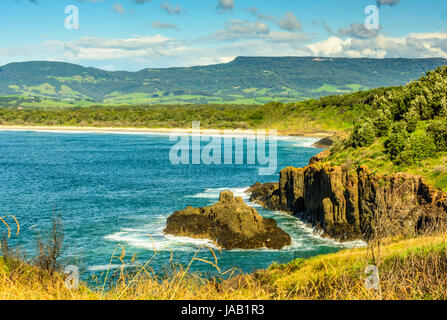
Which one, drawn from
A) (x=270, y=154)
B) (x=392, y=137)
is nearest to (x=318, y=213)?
(x=392, y=137)

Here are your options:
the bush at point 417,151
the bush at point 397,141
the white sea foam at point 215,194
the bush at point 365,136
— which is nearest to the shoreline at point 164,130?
the white sea foam at point 215,194

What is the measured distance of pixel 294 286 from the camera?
29.9ft

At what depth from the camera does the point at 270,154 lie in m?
78.2

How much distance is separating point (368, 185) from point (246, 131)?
312ft

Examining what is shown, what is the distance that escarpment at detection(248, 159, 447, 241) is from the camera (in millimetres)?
20812

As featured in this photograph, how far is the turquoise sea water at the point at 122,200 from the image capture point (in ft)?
78.2

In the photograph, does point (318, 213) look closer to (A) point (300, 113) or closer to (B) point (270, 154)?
(B) point (270, 154)

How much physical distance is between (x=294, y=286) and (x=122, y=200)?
107 feet

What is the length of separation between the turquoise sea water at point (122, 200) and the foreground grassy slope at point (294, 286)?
930mm

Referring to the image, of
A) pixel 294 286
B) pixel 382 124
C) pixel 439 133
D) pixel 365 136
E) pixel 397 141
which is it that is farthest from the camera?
pixel 382 124

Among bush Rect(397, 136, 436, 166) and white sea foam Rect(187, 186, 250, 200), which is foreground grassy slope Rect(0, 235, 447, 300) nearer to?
bush Rect(397, 136, 436, 166)

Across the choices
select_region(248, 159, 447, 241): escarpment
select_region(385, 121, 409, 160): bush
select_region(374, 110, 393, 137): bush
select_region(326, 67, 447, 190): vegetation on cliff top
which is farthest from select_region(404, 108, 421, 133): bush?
select_region(248, 159, 447, 241): escarpment

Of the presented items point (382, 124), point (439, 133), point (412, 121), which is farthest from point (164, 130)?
point (439, 133)

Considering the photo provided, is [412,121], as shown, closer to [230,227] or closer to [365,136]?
[365,136]
